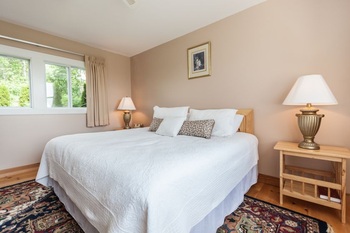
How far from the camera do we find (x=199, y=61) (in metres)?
2.80

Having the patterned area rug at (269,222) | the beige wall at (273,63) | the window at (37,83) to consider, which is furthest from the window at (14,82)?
the patterned area rug at (269,222)

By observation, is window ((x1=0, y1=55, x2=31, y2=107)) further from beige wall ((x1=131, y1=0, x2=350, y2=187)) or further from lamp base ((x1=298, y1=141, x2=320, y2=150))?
lamp base ((x1=298, y1=141, x2=320, y2=150))

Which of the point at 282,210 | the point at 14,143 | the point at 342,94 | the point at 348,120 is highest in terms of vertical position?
the point at 342,94

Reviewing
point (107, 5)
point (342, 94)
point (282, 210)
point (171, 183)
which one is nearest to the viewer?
point (171, 183)

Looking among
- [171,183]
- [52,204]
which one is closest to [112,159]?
[171,183]

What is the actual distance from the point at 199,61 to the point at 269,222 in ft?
7.72

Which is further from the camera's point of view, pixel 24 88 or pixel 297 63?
pixel 24 88

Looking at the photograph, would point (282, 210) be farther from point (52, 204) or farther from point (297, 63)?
point (52, 204)

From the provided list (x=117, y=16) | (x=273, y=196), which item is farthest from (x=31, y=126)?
(x=273, y=196)

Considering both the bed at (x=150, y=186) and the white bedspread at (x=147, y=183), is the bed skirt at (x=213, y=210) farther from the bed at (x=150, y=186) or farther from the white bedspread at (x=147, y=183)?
the white bedspread at (x=147, y=183)

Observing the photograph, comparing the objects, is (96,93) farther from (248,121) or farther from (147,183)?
(147,183)

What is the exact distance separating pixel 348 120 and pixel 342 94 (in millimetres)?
273

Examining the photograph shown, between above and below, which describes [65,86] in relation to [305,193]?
above

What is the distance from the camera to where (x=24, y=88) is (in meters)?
2.76
